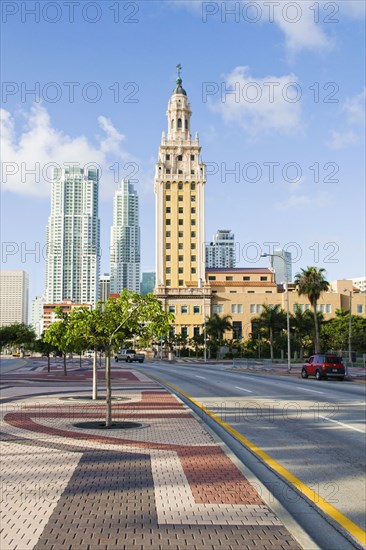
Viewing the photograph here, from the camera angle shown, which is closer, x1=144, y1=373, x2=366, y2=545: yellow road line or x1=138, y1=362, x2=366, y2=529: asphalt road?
x1=144, y1=373, x2=366, y2=545: yellow road line

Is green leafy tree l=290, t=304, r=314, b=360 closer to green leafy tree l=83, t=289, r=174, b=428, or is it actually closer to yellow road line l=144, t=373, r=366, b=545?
green leafy tree l=83, t=289, r=174, b=428

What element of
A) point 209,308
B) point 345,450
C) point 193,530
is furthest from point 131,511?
point 209,308

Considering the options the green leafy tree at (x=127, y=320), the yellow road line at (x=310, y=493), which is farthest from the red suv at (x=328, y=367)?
the yellow road line at (x=310, y=493)

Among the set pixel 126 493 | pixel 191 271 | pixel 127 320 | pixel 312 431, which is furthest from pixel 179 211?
pixel 126 493

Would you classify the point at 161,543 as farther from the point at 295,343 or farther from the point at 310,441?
the point at 295,343

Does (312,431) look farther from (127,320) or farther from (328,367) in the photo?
(328,367)

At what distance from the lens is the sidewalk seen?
18.7 ft

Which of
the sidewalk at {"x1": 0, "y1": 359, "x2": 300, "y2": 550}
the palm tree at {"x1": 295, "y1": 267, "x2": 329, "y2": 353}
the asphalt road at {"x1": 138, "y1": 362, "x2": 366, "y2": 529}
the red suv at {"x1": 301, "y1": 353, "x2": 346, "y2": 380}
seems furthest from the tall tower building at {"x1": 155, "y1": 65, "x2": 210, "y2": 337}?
the sidewalk at {"x1": 0, "y1": 359, "x2": 300, "y2": 550}

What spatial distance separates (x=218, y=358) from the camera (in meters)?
99.7

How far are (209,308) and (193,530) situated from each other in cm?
11954

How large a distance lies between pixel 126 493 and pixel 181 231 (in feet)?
412

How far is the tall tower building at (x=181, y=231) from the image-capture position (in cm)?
12575

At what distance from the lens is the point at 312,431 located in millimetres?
13523

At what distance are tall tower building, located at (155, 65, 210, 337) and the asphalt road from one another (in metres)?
100
